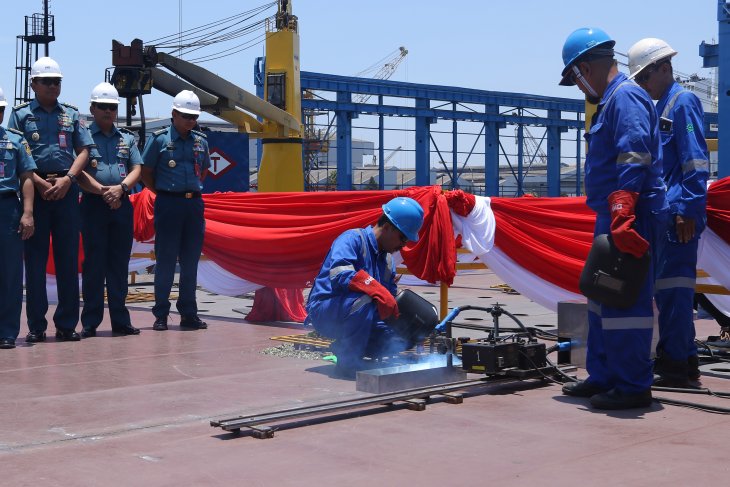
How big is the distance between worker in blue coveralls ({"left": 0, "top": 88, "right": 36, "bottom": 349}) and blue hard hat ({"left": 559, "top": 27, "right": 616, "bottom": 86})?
13.1 feet

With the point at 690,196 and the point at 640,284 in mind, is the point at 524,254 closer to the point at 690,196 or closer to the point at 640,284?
the point at 690,196

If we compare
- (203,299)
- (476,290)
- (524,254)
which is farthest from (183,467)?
(476,290)

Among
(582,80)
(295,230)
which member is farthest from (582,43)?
(295,230)

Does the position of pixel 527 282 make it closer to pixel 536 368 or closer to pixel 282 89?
pixel 536 368

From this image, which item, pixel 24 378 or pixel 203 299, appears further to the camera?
pixel 203 299

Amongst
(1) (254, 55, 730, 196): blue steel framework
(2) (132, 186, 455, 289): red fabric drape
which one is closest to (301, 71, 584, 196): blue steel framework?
(1) (254, 55, 730, 196): blue steel framework

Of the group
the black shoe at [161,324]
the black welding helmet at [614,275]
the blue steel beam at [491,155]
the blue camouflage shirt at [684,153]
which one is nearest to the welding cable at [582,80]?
the blue camouflage shirt at [684,153]

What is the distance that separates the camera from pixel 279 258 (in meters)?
8.47

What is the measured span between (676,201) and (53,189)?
14.5 ft

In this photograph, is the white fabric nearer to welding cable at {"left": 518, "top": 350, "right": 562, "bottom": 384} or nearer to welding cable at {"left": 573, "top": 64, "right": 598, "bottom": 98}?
welding cable at {"left": 518, "top": 350, "right": 562, "bottom": 384}

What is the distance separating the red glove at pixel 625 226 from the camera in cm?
470

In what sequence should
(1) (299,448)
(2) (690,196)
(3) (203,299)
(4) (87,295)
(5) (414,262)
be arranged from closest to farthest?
(1) (299,448) < (2) (690,196) < (5) (414,262) < (4) (87,295) < (3) (203,299)

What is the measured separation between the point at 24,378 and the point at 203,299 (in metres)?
5.50

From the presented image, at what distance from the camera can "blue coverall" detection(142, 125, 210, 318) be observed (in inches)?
326
